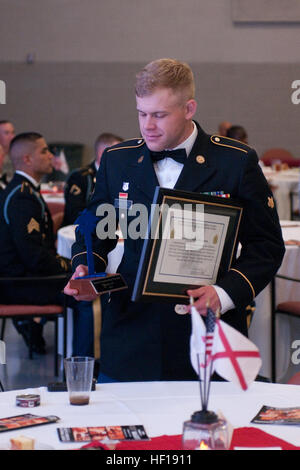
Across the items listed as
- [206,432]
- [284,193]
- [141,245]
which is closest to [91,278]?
[141,245]

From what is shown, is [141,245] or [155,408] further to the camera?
[141,245]

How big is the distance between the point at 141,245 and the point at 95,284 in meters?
0.23

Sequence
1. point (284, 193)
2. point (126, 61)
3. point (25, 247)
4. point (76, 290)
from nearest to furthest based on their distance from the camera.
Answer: point (76, 290)
point (25, 247)
point (284, 193)
point (126, 61)

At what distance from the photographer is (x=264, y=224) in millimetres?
2332

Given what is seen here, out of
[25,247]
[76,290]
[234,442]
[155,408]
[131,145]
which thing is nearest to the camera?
[234,442]

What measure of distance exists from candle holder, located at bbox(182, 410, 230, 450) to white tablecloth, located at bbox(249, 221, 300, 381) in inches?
114

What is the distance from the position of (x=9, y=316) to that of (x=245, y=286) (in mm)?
2432

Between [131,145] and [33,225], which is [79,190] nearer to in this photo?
[33,225]

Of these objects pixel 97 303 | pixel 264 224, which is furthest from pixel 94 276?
pixel 97 303

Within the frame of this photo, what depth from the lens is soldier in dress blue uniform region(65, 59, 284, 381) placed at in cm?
230

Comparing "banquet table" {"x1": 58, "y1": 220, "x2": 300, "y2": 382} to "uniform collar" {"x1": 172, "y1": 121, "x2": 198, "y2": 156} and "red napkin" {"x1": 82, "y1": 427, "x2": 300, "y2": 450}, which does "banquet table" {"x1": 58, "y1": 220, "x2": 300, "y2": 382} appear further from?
"red napkin" {"x1": 82, "y1": 427, "x2": 300, "y2": 450}

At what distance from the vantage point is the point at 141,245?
2.35 m

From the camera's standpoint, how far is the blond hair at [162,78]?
217 centimetres

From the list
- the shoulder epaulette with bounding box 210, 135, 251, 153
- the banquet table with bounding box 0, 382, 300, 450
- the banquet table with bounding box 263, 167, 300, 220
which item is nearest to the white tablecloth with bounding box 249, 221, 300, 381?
the shoulder epaulette with bounding box 210, 135, 251, 153
